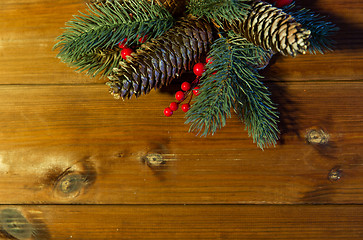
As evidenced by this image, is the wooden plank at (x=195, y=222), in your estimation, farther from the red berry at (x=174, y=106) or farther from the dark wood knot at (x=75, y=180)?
the red berry at (x=174, y=106)

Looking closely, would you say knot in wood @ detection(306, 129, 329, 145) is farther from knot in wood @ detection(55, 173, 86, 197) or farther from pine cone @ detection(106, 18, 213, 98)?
knot in wood @ detection(55, 173, 86, 197)

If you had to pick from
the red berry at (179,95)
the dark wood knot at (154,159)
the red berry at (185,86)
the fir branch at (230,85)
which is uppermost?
the fir branch at (230,85)

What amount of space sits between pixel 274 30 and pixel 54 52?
0.44 meters

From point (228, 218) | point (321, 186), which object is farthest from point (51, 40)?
point (321, 186)

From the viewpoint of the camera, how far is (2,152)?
1.90ft

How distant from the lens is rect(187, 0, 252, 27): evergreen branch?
1.31 feet

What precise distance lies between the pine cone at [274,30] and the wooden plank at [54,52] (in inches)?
6.6

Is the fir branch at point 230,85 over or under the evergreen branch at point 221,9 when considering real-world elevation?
under

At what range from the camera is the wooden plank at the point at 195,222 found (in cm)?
57

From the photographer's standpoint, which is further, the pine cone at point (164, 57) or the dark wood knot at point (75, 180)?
the dark wood knot at point (75, 180)

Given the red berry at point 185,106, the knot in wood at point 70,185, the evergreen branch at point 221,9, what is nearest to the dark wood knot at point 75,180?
the knot in wood at point 70,185

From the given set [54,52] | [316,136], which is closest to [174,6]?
[54,52]

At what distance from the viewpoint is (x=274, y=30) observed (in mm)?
391

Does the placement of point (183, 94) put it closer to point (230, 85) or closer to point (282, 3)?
point (230, 85)
